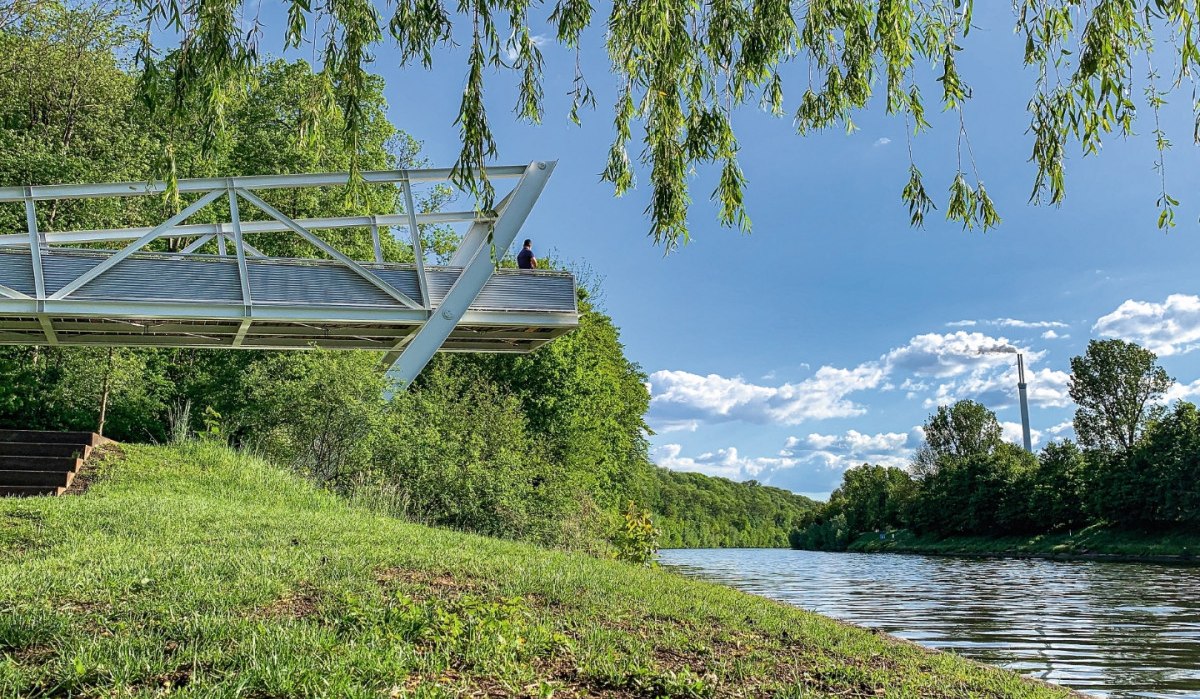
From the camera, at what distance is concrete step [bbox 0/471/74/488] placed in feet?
48.4

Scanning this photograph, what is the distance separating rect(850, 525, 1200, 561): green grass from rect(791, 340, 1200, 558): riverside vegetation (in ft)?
0.32

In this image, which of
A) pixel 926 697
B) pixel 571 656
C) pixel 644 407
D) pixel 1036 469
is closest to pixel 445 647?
pixel 571 656

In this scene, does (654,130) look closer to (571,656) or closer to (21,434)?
(571,656)

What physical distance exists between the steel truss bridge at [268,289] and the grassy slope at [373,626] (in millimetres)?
5569

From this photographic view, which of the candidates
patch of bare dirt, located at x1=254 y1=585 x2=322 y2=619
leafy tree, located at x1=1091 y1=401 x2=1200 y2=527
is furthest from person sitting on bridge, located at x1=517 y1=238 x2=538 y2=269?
leafy tree, located at x1=1091 y1=401 x2=1200 y2=527

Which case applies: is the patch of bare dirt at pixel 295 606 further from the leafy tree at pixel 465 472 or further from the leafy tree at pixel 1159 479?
the leafy tree at pixel 1159 479

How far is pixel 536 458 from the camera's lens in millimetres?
21719

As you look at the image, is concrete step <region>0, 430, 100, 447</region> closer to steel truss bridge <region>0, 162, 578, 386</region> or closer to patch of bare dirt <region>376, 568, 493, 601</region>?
steel truss bridge <region>0, 162, 578, 386</region>

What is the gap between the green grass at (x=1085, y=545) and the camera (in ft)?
131

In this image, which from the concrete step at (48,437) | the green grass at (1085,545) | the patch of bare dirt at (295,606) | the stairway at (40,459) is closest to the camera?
the patch of bare dirt at (295,606)

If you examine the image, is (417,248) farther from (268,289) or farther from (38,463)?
(38,463)

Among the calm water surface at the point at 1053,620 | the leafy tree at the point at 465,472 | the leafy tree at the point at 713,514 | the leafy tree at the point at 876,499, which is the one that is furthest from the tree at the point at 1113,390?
the leafy tree at the point at 713,514

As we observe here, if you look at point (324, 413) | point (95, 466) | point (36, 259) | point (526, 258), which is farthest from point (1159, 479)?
point (36, 259)

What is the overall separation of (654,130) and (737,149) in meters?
0.64
